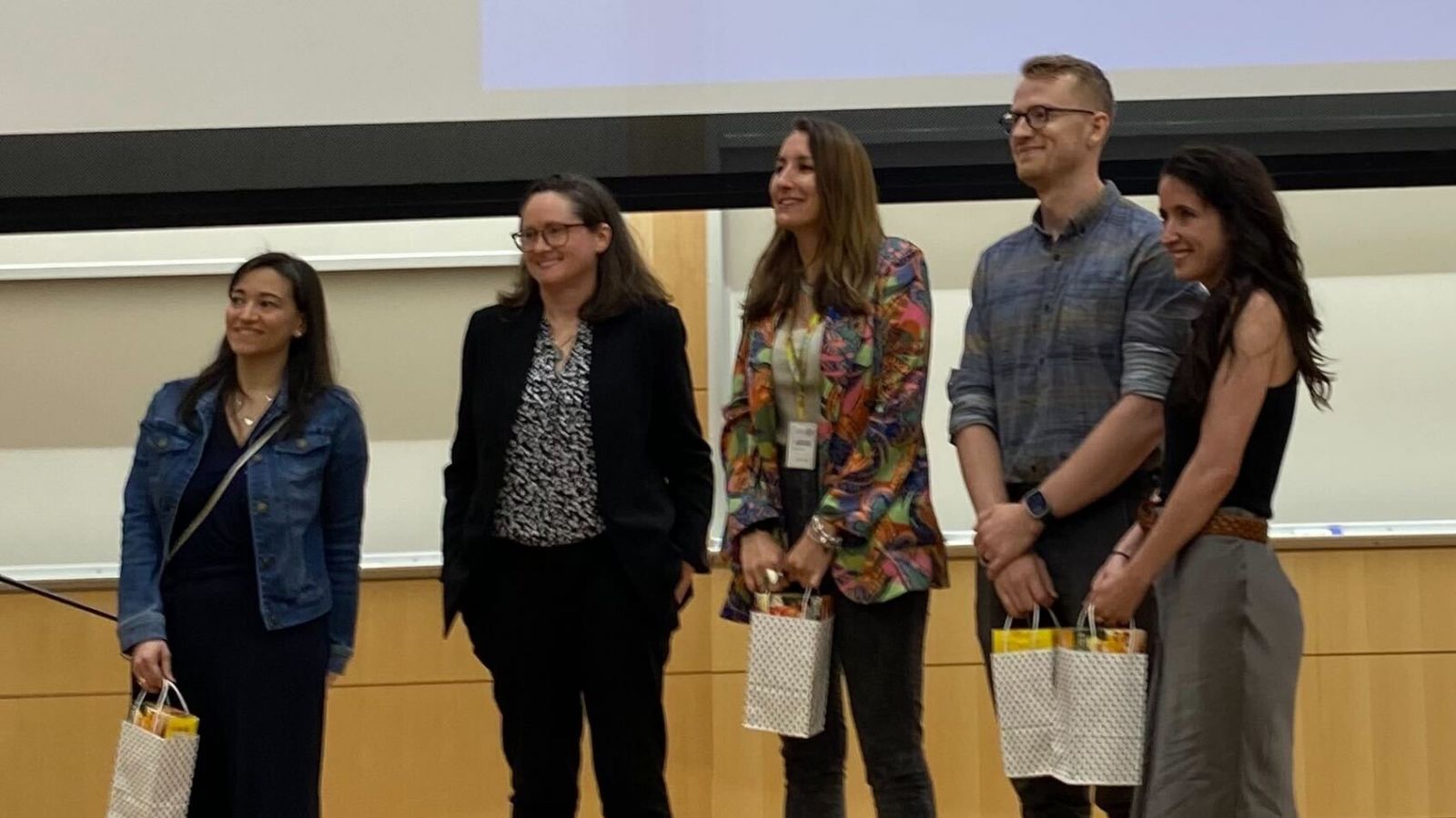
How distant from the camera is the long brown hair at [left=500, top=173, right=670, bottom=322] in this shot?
117 inches

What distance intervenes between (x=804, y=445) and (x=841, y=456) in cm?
7

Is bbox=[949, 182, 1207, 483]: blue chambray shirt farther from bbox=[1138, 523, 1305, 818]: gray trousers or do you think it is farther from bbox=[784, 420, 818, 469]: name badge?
bbox=[1138, 523, 1305, 818]: gray trousers

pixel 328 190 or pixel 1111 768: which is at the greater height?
pixel 328 190

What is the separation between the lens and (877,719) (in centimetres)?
268

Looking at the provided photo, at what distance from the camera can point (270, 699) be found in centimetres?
278

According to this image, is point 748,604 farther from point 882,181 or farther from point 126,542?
point 126,542

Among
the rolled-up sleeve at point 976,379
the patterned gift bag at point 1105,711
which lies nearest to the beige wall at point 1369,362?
the rolled-up sleeve at point 976,379

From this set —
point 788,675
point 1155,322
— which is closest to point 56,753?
point 788,675

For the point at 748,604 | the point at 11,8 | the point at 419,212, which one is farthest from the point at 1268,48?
the point at 11,8

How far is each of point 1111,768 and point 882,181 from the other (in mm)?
1248

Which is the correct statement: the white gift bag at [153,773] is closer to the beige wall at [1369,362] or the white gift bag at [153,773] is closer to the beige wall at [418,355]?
the beige wall at [418,355]

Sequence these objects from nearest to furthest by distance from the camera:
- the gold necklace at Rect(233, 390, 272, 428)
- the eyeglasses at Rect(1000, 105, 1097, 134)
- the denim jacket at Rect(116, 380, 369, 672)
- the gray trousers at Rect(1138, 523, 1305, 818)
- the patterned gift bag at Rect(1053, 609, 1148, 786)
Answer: the gray trousers at Rect(1138, 523, 1305, 818) < the patterned gift bag at Rect(1053, 609, 1148, 786) < the eyeglasses at Rect(1000, 105, 1097, 134) < the denim jacket at Rect(116, 380, 369, 672) < the gold necklace at Rect(233, 390, 272, 428)

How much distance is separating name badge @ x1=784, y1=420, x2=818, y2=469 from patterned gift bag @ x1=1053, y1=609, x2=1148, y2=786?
0.57 meters

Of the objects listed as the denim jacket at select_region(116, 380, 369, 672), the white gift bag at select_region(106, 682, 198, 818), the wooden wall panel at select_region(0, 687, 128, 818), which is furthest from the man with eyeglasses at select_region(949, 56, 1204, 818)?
the wooden wall panel at select_region(0, 687, 128, 818)
